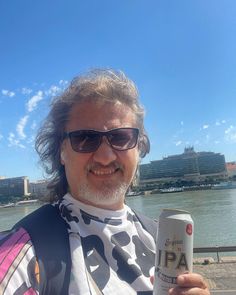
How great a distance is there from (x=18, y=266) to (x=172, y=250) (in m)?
0.35

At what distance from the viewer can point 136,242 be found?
104cm

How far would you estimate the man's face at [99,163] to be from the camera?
1042 millimetres

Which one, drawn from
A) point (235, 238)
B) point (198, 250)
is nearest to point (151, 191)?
point (235, 238)

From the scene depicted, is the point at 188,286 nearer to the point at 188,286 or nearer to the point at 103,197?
the point at 188,286

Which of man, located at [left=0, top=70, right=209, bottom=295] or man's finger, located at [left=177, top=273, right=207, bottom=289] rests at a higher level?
man, located at [left=0, top=70, right=209, bottom=295]

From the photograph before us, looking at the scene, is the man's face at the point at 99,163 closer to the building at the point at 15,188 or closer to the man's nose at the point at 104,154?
the man's nose at the point at 104,154

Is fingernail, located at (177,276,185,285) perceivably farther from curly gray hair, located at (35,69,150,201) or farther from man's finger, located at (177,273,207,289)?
curly gray hair, located at (35,69,150,201)

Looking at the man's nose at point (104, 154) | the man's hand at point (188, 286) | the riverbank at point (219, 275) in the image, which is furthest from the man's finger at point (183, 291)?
the riverbank at point (219, 275)

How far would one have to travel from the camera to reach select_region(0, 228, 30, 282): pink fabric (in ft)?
2.42

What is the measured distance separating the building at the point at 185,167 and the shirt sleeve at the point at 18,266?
65.6 meters

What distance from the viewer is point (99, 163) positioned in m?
1.05

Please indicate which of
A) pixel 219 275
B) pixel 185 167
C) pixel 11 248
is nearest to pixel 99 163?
pixel 11 248

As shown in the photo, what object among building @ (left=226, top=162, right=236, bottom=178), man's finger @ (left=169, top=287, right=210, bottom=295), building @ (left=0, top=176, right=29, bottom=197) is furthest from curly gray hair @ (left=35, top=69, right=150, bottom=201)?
building @ (left=226, top=162, right=236, bottom=178)

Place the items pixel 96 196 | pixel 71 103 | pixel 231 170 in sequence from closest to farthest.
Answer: pixel 96 196, pixel 71 103, pixel 231 170
